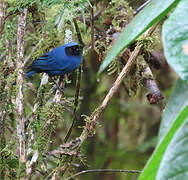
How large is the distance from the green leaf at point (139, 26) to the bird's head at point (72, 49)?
1477 mm

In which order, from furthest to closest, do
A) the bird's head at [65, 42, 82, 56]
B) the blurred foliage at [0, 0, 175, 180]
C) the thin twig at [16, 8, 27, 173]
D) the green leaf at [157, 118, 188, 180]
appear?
the bird's head at [65, 42, 82, 56]
the blurred foliage at [0, 0, 175, 180]
the thin twig at [16, 8, 27, 173]
the green leaf at [157, 118, 188, 180]

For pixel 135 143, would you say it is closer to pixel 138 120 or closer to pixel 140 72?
pixel 138 120

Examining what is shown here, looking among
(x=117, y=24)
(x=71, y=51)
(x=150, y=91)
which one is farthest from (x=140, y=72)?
(x=71, y=51)

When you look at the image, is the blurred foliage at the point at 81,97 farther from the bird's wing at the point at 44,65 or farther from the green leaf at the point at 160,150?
the green leaf at the point at 160,150

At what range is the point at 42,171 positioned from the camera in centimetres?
150

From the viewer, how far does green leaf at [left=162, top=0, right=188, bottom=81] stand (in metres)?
0.43

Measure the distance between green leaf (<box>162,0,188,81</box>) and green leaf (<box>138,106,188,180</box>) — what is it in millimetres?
60

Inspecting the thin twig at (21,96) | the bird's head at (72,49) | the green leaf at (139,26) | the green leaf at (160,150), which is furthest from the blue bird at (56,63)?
the green leaf at (160,150)

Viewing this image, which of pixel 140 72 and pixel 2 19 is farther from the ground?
pixel 2 19

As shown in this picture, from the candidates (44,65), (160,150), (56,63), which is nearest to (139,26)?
(160,150)

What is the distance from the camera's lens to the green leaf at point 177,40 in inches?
17.1

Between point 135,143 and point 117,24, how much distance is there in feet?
6.14

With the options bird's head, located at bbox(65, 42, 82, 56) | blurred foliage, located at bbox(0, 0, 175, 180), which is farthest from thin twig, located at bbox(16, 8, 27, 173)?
bird's head, located at bbox(65, 42, 82, 56)

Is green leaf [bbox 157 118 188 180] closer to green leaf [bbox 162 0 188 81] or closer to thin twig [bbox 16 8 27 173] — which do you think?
green leaf [bbox 162 0 188 81]
